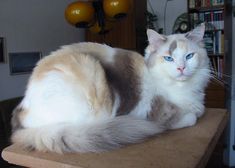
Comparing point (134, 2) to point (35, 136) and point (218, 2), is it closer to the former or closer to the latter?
point (218, 2)

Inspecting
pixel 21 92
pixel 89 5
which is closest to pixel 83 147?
pixel 89 5

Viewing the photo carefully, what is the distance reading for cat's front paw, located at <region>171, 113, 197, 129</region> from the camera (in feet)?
2.95

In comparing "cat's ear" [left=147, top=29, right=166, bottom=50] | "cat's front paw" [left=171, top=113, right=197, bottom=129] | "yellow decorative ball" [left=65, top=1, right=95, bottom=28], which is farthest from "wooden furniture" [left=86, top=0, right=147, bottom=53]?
"cat's front paw" [left=171, top=113, right=197, bottom=129]

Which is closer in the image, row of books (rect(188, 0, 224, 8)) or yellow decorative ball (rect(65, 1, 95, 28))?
yellow decorative ball (rect(65, 1, 95, 28))

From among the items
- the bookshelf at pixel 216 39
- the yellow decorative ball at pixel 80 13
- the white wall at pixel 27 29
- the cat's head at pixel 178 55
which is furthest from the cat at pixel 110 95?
the bookshelf at pixel 216 39

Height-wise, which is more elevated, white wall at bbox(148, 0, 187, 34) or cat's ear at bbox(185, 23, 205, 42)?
white wall at bbox(148, 0, 187, 34)

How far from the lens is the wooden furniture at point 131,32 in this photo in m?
2.48

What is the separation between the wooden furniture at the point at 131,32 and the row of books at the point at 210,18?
1.56ft

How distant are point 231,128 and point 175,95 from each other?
1.89 meters

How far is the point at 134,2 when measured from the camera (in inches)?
95.9

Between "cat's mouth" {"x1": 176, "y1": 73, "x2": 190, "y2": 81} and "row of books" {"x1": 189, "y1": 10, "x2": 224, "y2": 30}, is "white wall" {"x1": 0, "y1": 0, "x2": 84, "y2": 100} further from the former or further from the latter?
"cat's mouth" {"x1": 176, "y1": 73, "x2": 190, "y2": 81}

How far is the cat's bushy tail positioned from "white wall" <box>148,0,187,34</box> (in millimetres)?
2289

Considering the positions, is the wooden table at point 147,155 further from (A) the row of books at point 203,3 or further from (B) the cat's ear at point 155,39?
(A) the row of books at point 203,3

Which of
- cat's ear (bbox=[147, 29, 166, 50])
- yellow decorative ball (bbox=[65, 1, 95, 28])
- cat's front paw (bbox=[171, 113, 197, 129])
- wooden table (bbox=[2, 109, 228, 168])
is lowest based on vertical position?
wooden table (bbox=[2, 109, 228, 168])
